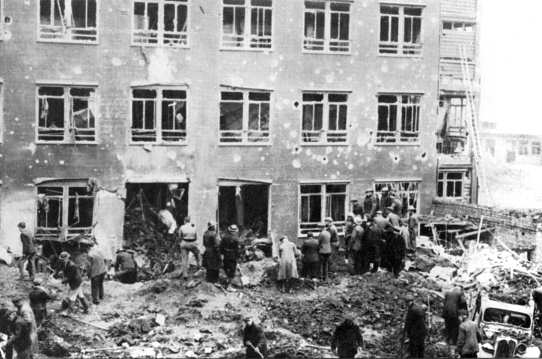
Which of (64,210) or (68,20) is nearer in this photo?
(68,20)

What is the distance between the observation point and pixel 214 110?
24500 mm

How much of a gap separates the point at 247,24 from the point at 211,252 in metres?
9.49

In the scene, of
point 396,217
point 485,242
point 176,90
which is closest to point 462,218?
point 485,242

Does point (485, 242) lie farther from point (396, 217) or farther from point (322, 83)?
point (322, 83)

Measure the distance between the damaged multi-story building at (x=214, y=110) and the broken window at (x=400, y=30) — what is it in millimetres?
57

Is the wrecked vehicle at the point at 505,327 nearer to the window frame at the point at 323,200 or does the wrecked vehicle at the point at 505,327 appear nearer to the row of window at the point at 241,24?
the window frame at the point at 323,200

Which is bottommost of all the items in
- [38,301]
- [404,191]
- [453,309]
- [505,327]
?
[505,327]

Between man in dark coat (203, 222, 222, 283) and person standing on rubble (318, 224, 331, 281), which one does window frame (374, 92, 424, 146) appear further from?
man in dark coat (203, 222, 222, 283)

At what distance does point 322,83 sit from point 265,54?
7.98 feet

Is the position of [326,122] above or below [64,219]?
above

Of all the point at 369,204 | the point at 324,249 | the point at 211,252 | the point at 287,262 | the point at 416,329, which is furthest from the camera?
the point at 369,204

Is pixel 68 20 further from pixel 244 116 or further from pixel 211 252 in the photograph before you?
pixel 211 252

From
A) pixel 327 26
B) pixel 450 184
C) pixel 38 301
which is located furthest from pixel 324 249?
pixel 450 184

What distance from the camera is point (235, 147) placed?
24.9 metres
